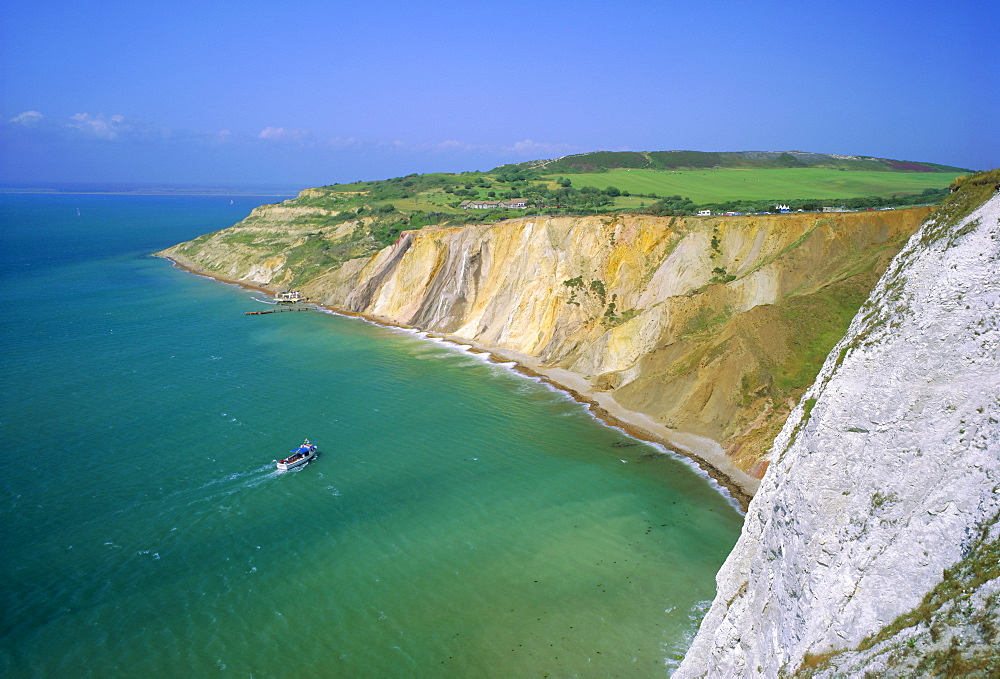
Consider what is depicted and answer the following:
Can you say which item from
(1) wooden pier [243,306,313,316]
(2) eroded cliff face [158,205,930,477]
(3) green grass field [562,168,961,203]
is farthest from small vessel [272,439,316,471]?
(3) green grass field [562,168,961,203]

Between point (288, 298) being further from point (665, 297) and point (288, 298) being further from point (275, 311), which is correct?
point (665, 297)

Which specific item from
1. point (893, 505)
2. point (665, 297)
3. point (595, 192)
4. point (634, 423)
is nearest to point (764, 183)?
point (595, 192)

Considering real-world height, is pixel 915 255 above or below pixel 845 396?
above

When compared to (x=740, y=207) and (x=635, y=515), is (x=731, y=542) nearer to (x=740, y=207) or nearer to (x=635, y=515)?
(x=635, y=515)

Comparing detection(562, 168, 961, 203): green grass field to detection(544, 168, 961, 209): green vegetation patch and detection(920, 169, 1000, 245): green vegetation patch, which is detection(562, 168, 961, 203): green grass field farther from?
detection(920, 169, 1000, 245): green vegetation patch

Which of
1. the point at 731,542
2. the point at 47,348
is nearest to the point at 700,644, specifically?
the point at 731,542

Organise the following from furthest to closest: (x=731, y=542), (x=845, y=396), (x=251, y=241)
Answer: (x=251, y=241)
(x=731, y=542)
(x=845, y=396)
